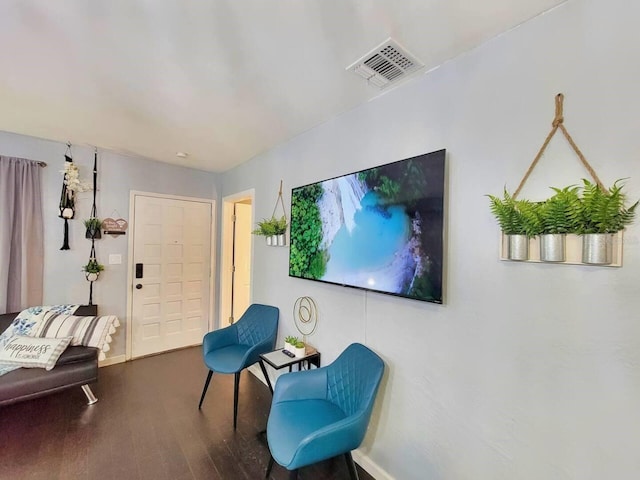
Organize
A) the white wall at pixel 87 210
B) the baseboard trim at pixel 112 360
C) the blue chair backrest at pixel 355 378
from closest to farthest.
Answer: the blue chair backrest at pixel 355 378
the white wall at pixel 87 210
the baseboard trim at pixel 112 360

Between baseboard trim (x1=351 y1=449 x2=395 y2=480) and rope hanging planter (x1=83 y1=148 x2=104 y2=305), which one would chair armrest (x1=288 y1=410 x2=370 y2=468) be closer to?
baseboard trim (x1=351 y1=449 x2=395 y2=480)

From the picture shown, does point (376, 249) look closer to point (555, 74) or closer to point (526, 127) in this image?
point (526, 127)

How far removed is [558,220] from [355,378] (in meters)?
1.37

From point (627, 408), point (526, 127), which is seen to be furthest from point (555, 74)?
point (627, 408)

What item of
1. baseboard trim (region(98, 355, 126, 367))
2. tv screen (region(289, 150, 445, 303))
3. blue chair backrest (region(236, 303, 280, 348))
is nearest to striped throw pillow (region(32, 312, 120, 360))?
baseboard trim (region(98, 355, 126, 367))

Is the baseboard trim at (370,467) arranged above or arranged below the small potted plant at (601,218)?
below

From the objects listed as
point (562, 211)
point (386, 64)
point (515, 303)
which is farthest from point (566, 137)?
point (386, 64)

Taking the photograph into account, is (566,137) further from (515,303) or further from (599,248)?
(515,303)

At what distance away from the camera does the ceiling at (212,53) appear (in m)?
1.24

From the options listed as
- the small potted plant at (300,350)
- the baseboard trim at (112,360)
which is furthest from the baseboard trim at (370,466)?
the baseboard trim at (112,360)

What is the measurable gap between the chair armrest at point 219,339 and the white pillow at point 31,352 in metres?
1.17

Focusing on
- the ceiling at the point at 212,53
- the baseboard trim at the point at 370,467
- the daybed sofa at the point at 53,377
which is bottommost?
the baseboard trim at the point at 370,467

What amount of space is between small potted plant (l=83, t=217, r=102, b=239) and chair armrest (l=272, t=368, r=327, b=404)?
2875mm

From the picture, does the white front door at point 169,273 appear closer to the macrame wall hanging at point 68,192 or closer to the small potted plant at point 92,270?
the small potted plant at point 92,270
